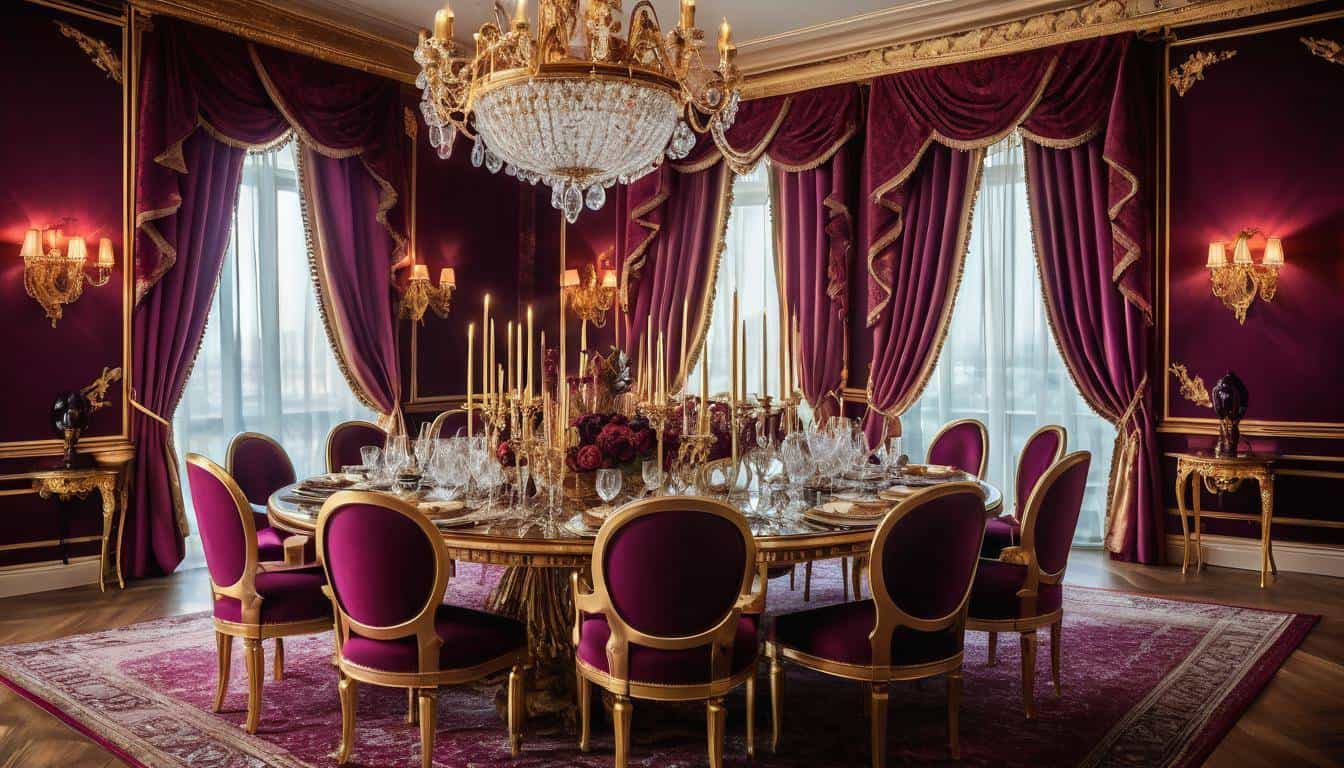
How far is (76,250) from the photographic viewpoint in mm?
5012

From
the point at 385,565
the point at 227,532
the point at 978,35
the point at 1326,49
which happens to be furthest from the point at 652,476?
the point at 1326,49

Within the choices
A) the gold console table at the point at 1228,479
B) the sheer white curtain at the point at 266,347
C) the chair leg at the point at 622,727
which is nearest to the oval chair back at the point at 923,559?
the chair leg at the point at 622,727

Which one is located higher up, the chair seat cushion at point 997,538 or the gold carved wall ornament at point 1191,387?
the gold carved wall ornament at point 1191,387

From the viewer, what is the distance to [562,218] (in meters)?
7.76

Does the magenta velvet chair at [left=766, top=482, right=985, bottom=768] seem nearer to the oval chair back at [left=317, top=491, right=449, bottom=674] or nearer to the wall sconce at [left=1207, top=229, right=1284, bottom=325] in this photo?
the oval chair back at [left=317, top=491, right=449, bottom=674]

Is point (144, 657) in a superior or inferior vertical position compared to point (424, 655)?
inferior

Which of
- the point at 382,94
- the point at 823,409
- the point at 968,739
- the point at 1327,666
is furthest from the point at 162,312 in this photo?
the point at 1327,666

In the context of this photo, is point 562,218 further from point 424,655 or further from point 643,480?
point 424,655

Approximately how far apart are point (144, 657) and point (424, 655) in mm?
1886

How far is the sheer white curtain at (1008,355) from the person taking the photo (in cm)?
629

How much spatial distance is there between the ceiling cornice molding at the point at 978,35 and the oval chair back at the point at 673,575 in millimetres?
4471

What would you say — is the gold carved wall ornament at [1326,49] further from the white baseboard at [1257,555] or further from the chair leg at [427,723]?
the chair leg at [427,723]

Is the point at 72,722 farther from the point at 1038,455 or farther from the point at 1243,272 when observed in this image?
the point at 1243,272

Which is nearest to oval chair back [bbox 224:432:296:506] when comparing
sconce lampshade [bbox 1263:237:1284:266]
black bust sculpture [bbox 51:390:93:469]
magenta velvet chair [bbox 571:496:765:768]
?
black bust sculpture [bbox 51:390:93:469]
